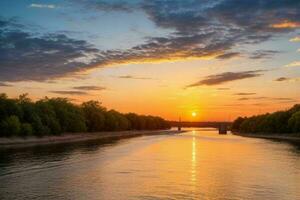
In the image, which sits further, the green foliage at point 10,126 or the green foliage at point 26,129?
the green foliage at point 26,129

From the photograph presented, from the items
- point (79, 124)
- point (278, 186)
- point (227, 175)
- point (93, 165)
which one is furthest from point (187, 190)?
point (79, 124)

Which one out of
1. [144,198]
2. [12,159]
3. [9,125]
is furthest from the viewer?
[9,125]

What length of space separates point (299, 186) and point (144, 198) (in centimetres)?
1683

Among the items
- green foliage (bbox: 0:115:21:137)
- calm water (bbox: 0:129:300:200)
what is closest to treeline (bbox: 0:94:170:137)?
green foliage (bbox: 0:115:21:137)

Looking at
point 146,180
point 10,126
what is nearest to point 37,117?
point 10,126

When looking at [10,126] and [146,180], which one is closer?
[146,180]

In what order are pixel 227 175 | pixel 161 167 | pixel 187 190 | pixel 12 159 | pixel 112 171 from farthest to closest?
1. pixel 12 159
2. pixel 161 167
3. pixel 112 171
4. pixel 227 175
5. pixel 187 190

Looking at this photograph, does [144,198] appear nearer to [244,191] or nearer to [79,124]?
[244,191]

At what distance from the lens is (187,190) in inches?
1740

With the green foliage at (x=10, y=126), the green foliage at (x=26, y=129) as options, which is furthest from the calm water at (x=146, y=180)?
the green foliage at (x=26, y=129)

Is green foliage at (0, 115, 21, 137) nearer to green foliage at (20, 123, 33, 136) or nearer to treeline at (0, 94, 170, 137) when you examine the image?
treeline at (0, 94, 170, 137)

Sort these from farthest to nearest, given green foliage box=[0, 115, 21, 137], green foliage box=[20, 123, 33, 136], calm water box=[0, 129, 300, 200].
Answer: green foliage box=[20, 123, 33, 136] < green foliage box=[0, 115, 21, 137] < calm water box=[0, 129, 300, 200]

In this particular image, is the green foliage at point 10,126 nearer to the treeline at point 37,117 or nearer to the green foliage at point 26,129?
the treeline at point 37,117

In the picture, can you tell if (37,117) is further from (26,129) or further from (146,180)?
(146,180)
